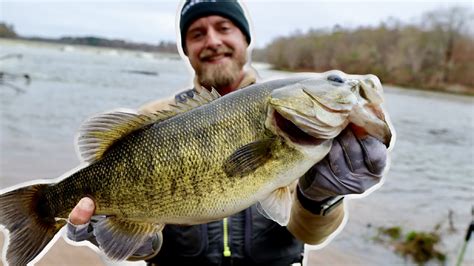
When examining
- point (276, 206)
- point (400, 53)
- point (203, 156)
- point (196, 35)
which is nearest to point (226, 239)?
point (276, 206)

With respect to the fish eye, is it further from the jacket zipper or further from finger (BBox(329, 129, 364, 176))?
the jacket zipper

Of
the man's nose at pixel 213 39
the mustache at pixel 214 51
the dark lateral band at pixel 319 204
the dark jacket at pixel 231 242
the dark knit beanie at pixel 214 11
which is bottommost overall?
the dark jacket at pixel 231 242

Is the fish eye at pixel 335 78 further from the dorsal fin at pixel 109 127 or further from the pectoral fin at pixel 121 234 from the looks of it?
the pectoral fin at pixel 121 234

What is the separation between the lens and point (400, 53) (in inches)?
1767

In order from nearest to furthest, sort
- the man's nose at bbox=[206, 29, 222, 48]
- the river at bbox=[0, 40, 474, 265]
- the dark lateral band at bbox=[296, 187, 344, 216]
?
1. the dark lateral band at bbox=[296, 187, 344, 216]
2. the man's nose at bbox=[206, 29, 222, 48]
3. the river at bbox=[0, 40, 474, 265]

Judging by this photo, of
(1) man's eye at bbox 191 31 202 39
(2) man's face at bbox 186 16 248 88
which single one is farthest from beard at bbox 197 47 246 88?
(1) man's eye at bbox 191 31 202 39

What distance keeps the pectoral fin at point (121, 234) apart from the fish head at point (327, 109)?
755 mm

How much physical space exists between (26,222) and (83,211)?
1.23ft

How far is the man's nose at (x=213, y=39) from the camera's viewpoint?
150 inches

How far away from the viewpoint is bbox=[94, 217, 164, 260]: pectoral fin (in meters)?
2.36

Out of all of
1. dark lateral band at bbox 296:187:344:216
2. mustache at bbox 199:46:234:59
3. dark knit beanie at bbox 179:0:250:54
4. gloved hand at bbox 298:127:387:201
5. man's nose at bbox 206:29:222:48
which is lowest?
dark lateral band at bbox 296:187:344:216

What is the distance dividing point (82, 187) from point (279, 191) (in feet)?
2.91

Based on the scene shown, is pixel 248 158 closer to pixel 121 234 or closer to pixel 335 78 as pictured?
pixel 335 78

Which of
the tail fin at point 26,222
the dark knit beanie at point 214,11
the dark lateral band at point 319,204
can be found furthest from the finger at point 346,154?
the dark knit beanie at point 214,11
